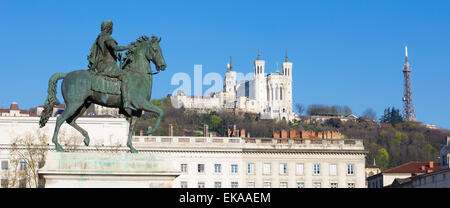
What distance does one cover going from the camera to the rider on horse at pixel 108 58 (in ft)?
74.1

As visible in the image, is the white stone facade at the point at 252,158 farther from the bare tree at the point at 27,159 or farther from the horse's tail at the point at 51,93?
the horse's tail at the point at 51,93

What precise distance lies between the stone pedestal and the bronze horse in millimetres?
1026

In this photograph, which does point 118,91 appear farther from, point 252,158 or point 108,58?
point 252,158

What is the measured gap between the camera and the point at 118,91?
22.7 m

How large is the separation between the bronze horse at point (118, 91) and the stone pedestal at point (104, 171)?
103 centimetres

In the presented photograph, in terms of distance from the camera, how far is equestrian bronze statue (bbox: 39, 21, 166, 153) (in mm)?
22578

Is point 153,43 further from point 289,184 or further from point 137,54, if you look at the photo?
point 289,184

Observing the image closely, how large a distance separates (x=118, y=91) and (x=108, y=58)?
0.92 metres

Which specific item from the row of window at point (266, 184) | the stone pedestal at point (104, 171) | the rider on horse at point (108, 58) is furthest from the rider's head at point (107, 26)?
the row of window at point (266, 184)

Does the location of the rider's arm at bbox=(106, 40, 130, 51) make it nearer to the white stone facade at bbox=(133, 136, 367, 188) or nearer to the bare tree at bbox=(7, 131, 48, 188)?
the bare tree at bbox=(7, 131, 48, 188)

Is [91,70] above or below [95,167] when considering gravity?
above

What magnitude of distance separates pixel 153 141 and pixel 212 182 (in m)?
6.53
